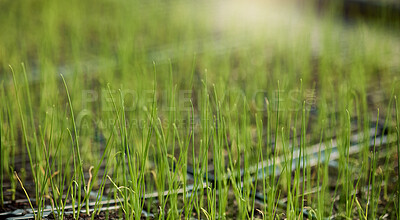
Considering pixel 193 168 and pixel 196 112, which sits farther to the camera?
pixel 196 112

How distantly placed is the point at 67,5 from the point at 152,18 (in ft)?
2.38

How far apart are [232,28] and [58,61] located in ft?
4.60

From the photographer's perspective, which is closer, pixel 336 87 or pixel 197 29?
pixel 336 87

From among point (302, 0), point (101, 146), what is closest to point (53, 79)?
point (101, 146)

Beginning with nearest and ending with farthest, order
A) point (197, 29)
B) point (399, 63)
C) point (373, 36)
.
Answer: point (399, 63) < point (373, 36) < point (197, 29)

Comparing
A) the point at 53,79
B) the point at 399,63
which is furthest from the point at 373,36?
the point at 53,79

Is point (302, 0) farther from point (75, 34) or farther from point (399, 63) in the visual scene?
point (75, 34)

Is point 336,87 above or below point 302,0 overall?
below

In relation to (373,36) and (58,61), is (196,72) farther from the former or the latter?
(373,36)

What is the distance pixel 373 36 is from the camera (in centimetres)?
368

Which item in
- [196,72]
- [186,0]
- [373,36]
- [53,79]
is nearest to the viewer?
[53,79]

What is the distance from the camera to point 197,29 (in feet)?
13.1

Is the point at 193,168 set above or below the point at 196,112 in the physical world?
above

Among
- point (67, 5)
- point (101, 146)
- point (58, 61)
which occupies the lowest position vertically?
point (101, 146)
